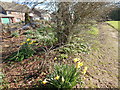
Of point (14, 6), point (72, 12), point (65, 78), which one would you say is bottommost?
point (65, 78)

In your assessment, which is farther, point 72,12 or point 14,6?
point 72,12

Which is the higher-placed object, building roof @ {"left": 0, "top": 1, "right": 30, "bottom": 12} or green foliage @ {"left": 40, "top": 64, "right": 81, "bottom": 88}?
building roof @ {"left": 0, "top": 1, "right": 30, "bottom": 12}

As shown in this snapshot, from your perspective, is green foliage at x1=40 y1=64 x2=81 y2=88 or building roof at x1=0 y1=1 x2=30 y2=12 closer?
green foliage at x1=40 y1=64 x2=81 y2=88

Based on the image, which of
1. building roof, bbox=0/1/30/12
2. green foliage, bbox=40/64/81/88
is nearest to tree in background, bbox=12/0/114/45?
building roof, bbox=0/1/30/12

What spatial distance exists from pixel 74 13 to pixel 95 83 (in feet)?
8.46

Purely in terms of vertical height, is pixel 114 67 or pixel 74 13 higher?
pixel 74 13

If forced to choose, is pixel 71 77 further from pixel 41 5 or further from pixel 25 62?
pixel 41 5

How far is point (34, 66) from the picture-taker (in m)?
2.89

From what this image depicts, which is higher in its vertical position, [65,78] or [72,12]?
[72,12]

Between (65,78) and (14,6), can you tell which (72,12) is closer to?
(14,6)

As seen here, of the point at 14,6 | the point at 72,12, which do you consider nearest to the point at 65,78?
the point at 72,12

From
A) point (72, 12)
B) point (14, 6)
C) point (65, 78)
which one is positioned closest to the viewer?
point (65, 78)

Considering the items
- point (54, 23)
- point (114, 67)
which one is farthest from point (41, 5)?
point (114, 67)

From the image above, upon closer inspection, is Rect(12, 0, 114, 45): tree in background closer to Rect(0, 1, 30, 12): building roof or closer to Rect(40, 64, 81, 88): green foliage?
Rect(0, 1, 30, 12): building roof
